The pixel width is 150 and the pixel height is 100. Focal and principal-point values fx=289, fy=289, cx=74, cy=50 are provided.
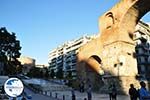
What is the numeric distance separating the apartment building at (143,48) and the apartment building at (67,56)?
972 inches

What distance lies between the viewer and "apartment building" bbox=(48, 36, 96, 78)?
99250 millimetres

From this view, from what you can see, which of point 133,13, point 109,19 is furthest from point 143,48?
point 133,13

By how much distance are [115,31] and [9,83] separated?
71.4ft

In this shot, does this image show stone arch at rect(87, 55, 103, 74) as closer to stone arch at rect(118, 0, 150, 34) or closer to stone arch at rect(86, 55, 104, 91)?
stone arch at rect(86, 55, 104, 91)

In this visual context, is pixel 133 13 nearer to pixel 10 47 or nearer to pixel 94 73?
pixel 94 73

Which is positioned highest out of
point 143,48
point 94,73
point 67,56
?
point 67,56

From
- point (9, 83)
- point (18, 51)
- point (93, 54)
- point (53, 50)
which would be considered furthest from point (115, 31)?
point (53, 50)

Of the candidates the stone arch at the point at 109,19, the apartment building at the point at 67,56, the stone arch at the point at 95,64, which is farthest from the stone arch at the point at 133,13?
the apartment building at the point at 67,56

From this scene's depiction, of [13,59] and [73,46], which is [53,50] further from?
[13,59]

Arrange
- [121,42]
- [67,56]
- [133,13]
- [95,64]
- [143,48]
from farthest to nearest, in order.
Answer: [67,56], [143,48], [95,64], [121,42], [133,13]

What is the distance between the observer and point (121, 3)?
28.2 m

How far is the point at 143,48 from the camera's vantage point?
217ft

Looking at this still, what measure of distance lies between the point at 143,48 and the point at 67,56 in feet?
156

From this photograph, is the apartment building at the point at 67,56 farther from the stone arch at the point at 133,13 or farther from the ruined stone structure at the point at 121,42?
the stone arch at the point at 133,13
